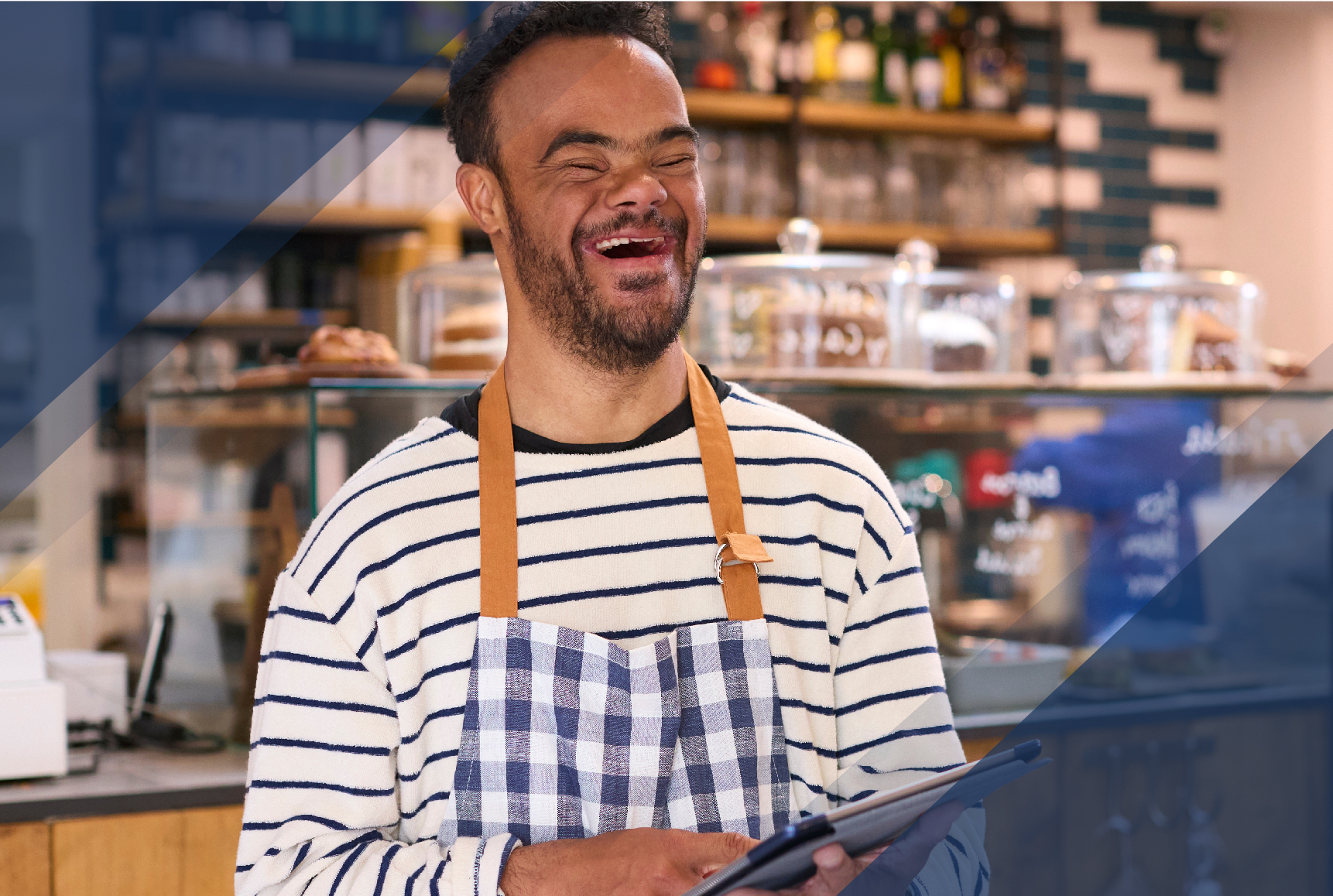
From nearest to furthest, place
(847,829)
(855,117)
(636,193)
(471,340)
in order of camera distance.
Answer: (847,829) < (636,193) < (471,340) < (855,117)

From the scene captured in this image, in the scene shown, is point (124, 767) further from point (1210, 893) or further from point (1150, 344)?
point (1150, 344)

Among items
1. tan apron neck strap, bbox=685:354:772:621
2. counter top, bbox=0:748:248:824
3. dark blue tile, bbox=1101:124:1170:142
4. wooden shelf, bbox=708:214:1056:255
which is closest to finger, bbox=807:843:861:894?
tan apron neck strap, bbox=685:354:772:621

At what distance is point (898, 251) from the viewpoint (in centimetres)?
412

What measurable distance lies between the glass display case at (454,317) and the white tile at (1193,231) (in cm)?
330

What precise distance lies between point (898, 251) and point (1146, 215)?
3.24ft

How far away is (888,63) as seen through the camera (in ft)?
13.4

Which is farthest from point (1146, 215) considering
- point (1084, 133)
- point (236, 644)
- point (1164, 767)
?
point (236, 644)

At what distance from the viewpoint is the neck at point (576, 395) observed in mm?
1054

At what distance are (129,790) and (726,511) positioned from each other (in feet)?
2.38

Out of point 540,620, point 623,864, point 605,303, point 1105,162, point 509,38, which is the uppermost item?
point 1105,162

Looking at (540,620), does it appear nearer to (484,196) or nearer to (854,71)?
(484,196)

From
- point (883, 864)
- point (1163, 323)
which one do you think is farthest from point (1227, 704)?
point (1163, 323)

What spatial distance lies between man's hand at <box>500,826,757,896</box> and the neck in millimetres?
334

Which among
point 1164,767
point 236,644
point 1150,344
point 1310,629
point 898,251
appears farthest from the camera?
point 898,251
